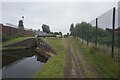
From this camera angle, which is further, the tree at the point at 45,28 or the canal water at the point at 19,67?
the tree at the point at 45,28

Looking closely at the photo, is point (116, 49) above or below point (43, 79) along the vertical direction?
above

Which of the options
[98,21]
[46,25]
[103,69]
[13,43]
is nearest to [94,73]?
[103,69]

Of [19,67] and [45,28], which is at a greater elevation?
[45,28]

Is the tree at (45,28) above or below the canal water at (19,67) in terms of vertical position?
above

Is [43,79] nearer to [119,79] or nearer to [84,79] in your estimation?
[84,79]

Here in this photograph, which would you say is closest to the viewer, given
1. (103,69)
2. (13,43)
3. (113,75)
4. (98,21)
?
(113,75)

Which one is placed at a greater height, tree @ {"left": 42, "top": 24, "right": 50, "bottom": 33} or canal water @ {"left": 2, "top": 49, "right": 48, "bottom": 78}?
tree @ {"left": 42, "top": 24, "right": 50, "bottom": 33}

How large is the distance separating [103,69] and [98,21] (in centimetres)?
1249

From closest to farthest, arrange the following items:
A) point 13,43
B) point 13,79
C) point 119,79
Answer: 1. point 119,79
2. point 13,79
3. point 13,43

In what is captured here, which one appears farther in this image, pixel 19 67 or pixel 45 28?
pixel 45 28

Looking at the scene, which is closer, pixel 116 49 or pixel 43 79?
pixel 43 79

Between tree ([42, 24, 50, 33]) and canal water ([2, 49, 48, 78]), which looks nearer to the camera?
canal water ([2, 49, 48, 78])

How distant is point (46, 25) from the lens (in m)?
83.4

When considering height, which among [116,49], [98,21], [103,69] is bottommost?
[103,69]
